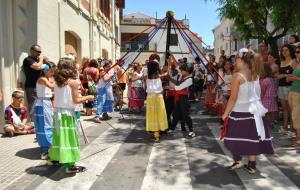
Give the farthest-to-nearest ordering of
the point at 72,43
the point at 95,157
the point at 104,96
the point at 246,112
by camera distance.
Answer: the point at 72,43
the point at 104,96
the point at 95,157
the point at 246,112

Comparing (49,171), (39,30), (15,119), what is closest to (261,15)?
(39,30)

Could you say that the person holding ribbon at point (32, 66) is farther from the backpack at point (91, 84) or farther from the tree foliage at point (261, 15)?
the tree foliage at point (261, 15)

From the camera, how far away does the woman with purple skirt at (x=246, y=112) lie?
506 centimetres

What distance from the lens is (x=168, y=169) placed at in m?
5.47

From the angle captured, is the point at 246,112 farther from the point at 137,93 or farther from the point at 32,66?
the point at 137,93

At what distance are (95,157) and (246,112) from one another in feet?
8.85

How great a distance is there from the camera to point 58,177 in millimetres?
5148

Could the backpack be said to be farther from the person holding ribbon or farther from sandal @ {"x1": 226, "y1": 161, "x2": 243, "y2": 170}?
sandal @ {"x1": 226, "y1": 161, "x2": 243, "y2": 170}

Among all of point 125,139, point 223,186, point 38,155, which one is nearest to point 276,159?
point 223,186

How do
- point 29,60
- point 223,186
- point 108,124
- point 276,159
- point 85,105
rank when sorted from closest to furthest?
point 223,186
point 276,159
point 29,60
point 108,124
point 85,105

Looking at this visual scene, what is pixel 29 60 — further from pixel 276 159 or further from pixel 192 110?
pixel 192 110

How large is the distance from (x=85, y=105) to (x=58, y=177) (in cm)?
619

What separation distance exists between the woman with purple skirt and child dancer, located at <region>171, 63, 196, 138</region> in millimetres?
2486

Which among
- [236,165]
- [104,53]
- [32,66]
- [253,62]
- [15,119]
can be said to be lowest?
[236,165]
